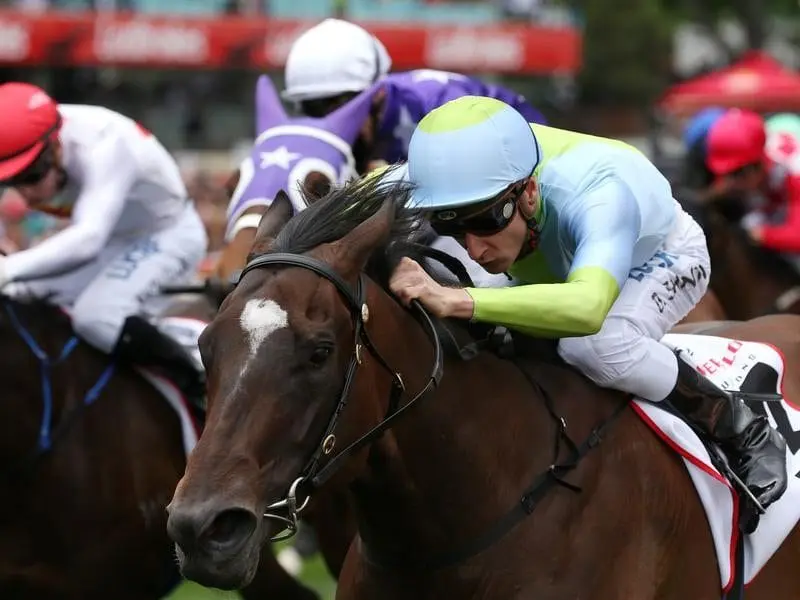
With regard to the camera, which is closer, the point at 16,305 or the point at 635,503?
the point at 635,503

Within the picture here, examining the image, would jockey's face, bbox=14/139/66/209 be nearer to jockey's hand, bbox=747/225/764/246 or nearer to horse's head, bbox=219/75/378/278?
horse's head, bbox=219/75/378/278

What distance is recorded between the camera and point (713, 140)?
891 cm

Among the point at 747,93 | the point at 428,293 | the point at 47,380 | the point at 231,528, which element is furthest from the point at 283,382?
the point at 747,93

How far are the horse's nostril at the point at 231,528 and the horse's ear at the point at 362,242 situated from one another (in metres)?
0.57

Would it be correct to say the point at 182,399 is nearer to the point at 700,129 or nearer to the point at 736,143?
the point at 736,143

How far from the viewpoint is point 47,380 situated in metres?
5.12

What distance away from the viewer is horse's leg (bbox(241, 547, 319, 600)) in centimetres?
527

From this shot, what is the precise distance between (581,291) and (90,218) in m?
2.49

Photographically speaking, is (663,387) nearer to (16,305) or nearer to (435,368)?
(435,368)

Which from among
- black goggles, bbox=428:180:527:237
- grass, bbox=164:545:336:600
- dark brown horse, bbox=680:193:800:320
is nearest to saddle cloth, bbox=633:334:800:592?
black goggles, bbox=428:180:527:237

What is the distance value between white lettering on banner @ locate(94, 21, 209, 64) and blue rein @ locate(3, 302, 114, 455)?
17.9 m

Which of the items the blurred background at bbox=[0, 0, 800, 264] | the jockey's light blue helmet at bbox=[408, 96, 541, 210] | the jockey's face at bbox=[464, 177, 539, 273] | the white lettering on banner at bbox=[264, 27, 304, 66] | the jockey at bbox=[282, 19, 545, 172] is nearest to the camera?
the jockey's light blue helmet at bbox=[408, 96, 541, 210]

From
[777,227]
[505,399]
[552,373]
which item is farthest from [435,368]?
[777,227]

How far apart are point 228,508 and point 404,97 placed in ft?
11.0
